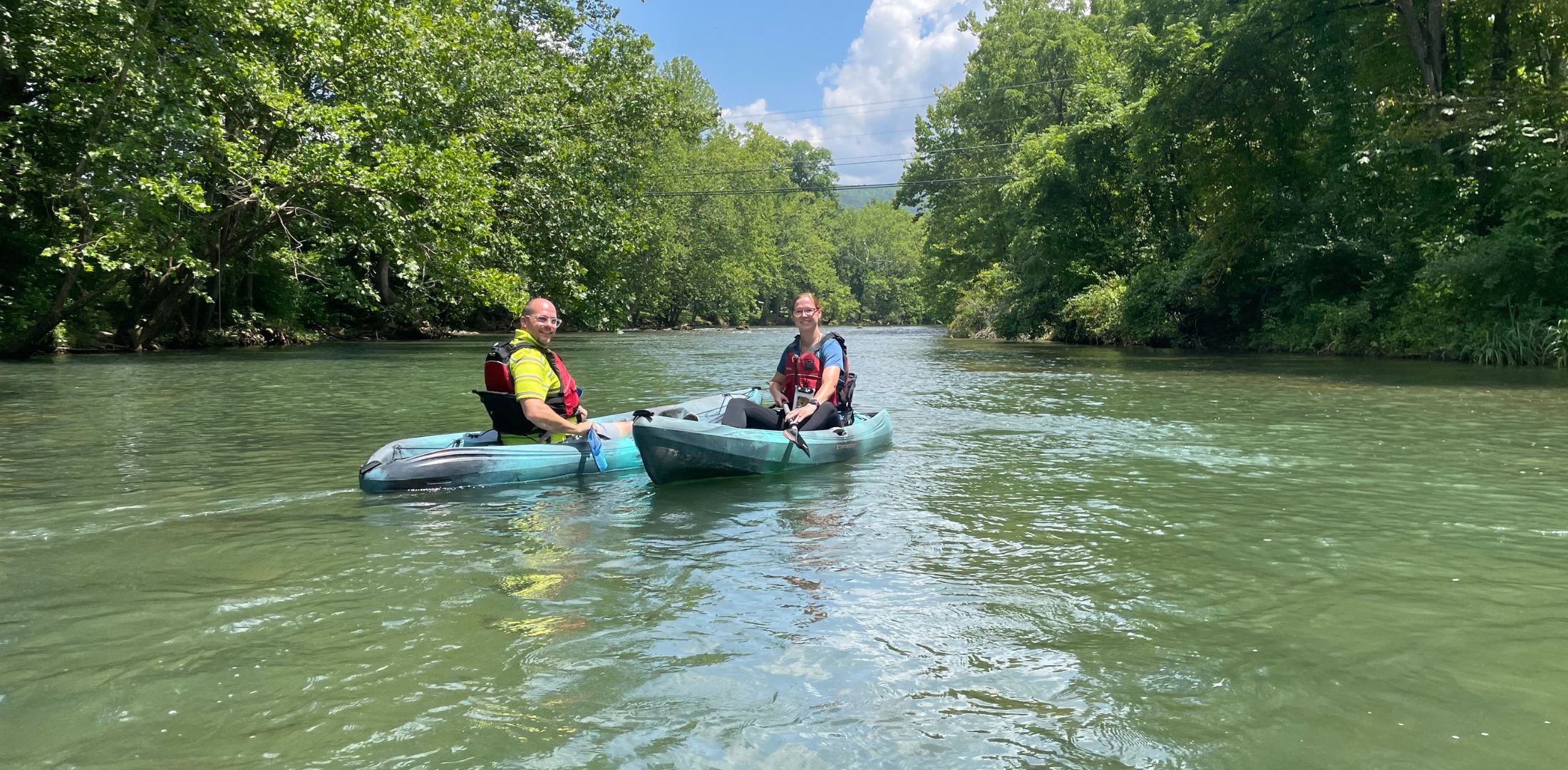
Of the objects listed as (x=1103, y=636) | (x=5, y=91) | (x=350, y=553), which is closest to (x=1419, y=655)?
(x=1103, y=636)

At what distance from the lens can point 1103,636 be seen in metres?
3.98

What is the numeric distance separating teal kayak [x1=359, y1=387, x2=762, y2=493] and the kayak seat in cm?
11

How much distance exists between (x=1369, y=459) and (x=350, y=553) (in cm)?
732

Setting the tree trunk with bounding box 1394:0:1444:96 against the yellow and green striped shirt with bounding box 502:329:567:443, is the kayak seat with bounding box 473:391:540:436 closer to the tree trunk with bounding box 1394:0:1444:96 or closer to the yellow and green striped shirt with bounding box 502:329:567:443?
the yellow and green striped shirt with bounding box 502:329:567:443

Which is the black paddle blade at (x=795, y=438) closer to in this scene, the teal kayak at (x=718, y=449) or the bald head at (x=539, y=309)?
the teal kayak at (x=718, y=449)

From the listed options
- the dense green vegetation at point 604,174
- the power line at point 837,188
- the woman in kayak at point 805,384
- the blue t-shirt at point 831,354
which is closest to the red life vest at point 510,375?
the woman in kayak at point 805,384

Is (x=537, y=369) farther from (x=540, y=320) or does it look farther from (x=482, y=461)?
(x=482, y=461)

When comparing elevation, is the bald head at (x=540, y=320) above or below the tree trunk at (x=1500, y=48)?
below

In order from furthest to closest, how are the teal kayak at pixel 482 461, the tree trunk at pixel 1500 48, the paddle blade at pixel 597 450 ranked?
the tree trunk at pixel 1500 48
the paddle blade at pixel 597 450
the teal kayak at pixel 482 461

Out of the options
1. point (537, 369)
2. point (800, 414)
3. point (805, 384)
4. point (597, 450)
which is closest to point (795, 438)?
point (800, 414)

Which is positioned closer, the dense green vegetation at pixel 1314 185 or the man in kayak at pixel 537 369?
the man in kayak at pixel 537 369

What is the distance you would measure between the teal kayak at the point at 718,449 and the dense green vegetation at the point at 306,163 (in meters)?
10.8

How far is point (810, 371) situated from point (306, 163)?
12267 mm

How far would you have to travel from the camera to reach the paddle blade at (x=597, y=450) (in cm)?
741
